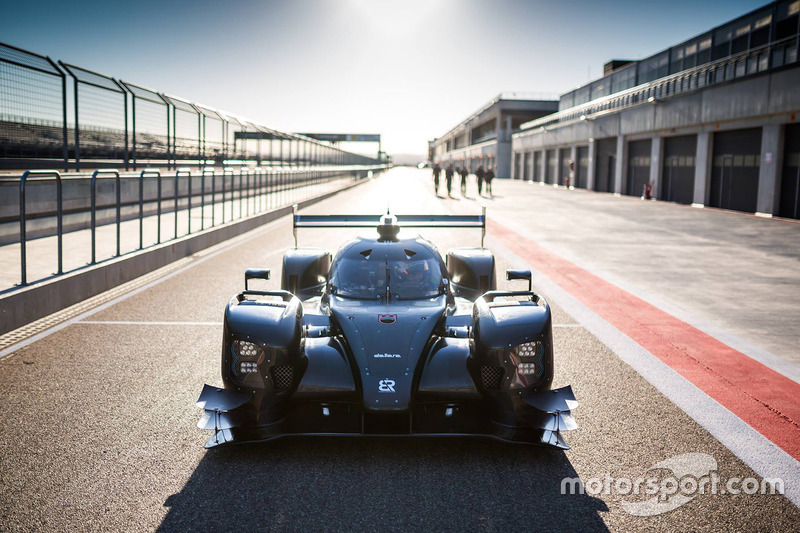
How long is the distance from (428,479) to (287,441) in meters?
1.07

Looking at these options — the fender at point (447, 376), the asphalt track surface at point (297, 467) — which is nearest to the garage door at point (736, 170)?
the asphalt track surface at point (297, 467)

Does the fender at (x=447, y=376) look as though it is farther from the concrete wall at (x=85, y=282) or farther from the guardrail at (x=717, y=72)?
the guardrail at (x=717, y=72)

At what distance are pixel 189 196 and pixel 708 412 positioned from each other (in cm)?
1294

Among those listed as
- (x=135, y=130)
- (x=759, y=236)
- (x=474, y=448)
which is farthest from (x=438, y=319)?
(x=759, y=236)

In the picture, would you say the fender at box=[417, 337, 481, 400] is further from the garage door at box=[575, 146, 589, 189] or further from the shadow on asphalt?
the garage door at box=[575, 146, 589, 189]

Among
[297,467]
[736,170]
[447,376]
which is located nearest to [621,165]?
[736,170]

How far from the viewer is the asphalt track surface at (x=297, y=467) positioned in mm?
3576

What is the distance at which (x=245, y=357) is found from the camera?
14.9ft

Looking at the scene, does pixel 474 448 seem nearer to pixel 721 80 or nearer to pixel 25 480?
pixel 25 480

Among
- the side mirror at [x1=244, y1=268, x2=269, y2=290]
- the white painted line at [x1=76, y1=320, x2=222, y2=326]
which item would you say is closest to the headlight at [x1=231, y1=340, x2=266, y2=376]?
the side mirror at [x1=244, y1=268, x2=269, y2=290]

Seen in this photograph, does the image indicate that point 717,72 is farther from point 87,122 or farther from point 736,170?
point 87,122

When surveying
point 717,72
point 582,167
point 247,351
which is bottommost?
point 247,351

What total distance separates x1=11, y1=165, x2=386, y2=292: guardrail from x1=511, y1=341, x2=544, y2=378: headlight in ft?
19.5

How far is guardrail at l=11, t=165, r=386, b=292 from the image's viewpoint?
30.5ft
